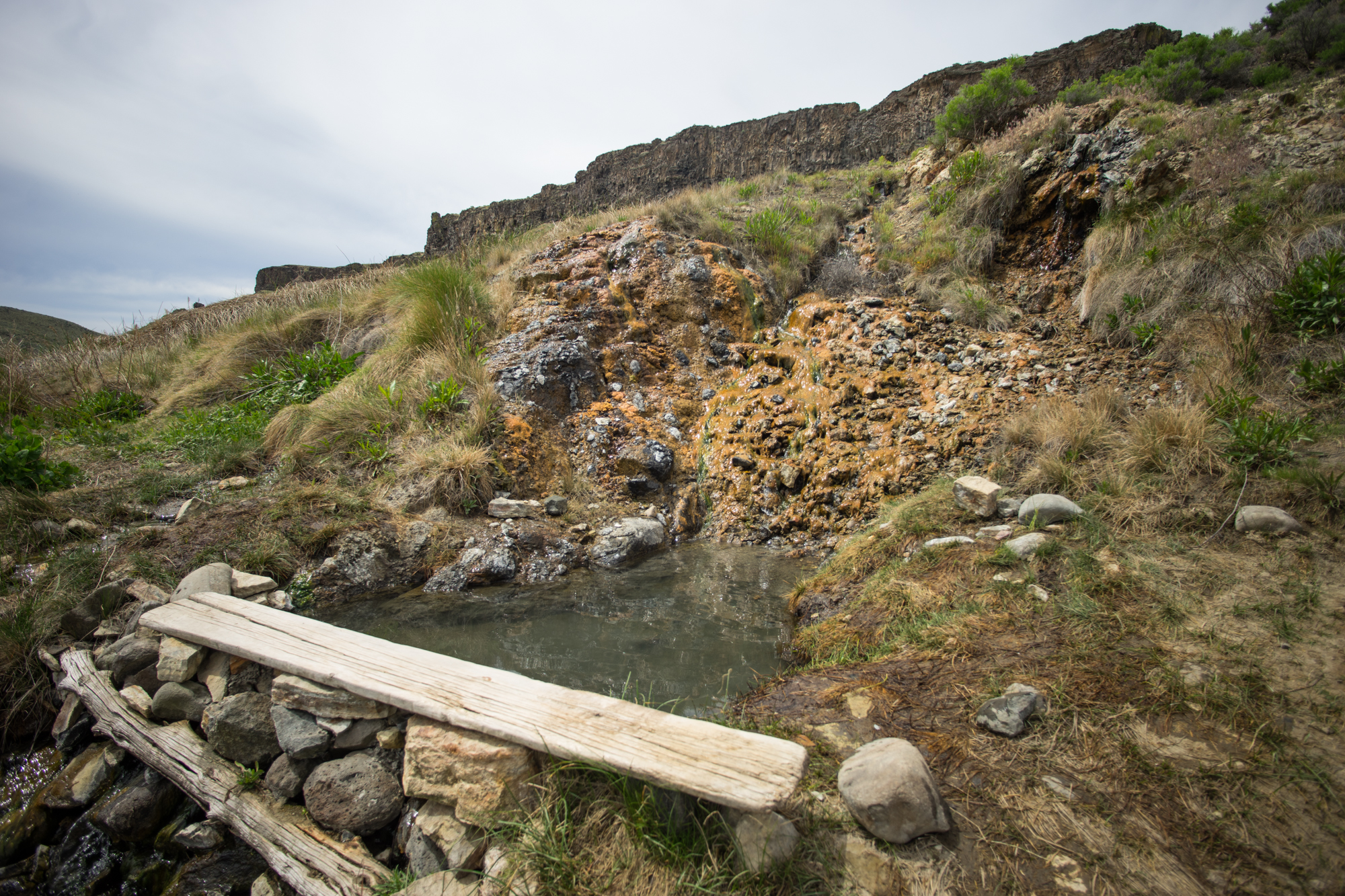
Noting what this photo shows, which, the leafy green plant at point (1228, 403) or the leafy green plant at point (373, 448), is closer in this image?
the leafy green plant at point (1228, 403)

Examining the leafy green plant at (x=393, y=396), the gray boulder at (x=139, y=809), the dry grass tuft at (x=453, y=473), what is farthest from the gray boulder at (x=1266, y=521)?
the leafy green plant at (x=393, y=396)

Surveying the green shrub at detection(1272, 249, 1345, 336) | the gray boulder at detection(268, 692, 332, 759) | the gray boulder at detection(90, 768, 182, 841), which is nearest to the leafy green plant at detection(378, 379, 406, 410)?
the gray boulder at detection(90, 768, 182, 841)

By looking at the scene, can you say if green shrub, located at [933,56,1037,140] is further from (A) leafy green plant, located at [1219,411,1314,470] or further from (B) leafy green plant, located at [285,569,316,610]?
(B) leafy green plant, located at [285,569,316,610]

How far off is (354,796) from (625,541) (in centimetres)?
255

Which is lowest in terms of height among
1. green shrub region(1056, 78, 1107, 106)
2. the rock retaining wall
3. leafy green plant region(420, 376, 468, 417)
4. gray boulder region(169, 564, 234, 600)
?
gray boulder region(169, 564, 234, 600)

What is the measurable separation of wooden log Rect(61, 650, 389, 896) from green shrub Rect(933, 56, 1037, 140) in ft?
34.3

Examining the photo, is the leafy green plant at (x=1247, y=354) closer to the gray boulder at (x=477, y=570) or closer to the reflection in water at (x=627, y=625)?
the reflection in water at (x=627, y=625)

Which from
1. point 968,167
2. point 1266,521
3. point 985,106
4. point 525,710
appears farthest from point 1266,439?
point 985,106

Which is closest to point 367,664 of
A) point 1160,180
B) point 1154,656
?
point 1154,656

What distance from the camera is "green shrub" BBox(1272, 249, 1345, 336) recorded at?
3.16m

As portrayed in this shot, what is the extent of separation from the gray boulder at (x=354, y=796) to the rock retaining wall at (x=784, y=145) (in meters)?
10.2

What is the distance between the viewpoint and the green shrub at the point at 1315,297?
3.16m

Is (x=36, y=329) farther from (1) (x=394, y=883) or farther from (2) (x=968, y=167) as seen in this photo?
(2) (x=968, y=167)

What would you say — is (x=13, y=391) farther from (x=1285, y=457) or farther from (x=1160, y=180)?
(x=1160, y=180)
